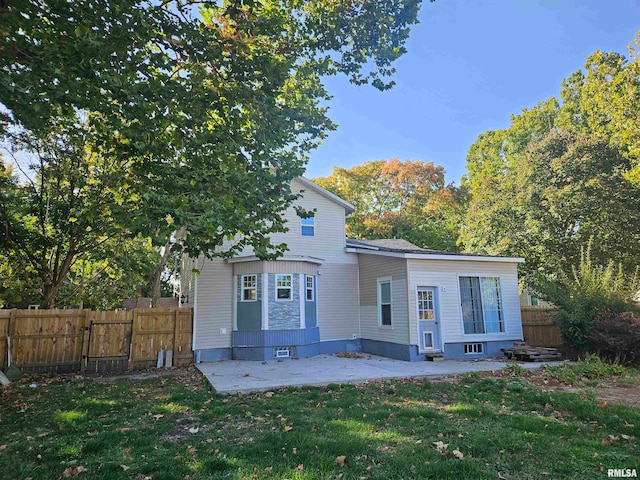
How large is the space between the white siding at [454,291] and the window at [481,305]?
0.56 ft

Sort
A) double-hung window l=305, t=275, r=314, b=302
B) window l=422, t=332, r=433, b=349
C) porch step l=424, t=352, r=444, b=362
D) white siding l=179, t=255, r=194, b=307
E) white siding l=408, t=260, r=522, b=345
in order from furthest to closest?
white siding l=179, t=255, r=194, b=307 → double-hung window l=305, t=275, r=314, b=302 → white siding l=408, t=260, r=522, b=345 → window l=422, t=332, r=433, b=349 → porch step l=424, t=352, r=444, b=362

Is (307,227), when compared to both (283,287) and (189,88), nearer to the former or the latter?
(283,287)

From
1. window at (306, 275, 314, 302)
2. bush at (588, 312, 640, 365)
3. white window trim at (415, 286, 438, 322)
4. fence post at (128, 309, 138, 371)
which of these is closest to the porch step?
white window trim at (415, 286, 438, 322)

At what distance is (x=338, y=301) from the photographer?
14.1m

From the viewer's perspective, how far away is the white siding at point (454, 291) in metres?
11.9

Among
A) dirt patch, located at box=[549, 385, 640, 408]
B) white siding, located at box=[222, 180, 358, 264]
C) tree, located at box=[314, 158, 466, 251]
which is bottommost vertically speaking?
dirt patch, located at box=[549, 385, 640, 408]

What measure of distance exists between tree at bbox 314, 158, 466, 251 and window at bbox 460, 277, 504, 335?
644 inches

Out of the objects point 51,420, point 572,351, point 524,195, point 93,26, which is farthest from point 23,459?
point 524,195

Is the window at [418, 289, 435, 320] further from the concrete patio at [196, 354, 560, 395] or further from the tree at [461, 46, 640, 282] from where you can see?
the tree at [461, 46, 640, 282]

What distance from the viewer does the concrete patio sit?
319 inches

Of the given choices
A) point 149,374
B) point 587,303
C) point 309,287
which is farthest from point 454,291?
point 149,374

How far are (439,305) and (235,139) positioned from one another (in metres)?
8.38

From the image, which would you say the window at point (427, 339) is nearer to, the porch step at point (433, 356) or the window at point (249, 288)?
the porch step at point (433, 356)

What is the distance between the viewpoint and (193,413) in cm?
598
